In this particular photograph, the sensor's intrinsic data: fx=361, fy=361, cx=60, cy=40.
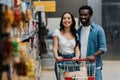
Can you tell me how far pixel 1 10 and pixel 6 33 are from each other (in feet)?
0.35

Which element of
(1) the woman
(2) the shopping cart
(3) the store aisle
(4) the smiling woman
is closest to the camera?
(2) the shopping cart

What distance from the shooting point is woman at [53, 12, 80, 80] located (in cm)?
406

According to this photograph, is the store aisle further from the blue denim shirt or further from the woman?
the woman

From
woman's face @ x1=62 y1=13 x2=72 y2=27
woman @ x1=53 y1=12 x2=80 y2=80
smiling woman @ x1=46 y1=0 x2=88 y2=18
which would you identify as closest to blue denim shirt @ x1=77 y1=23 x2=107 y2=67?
woman @ x1=53 y1=12 x2=80 y2=80

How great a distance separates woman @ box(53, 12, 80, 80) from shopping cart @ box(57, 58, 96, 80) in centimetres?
22

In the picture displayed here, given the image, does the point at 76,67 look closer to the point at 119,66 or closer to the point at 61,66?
the point at 61,66

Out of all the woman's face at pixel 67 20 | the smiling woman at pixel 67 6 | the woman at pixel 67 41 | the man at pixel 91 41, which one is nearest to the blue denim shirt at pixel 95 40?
the man at pixel 91 41

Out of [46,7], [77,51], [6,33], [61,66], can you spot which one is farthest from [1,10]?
[46,7]

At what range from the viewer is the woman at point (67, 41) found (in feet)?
13.3

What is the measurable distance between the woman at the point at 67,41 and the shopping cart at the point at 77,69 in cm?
22

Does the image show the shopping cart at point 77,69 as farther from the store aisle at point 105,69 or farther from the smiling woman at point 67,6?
the smiling woman at point 67,6

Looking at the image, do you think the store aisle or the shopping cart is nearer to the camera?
the shopping cart

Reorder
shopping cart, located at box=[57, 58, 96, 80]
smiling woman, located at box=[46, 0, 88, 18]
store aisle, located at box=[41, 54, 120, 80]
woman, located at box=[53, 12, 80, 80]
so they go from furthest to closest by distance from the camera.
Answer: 1. smiling woman, located at box=[46, 0, 88, 18]
2. store aisle, located at box=[41, 54, 120, 80]
3. woman, located at box=[53, 12, 80, 80]
4. shopping cart, located at box=[57, 58, 96, 80]

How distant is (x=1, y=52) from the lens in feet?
5.32
